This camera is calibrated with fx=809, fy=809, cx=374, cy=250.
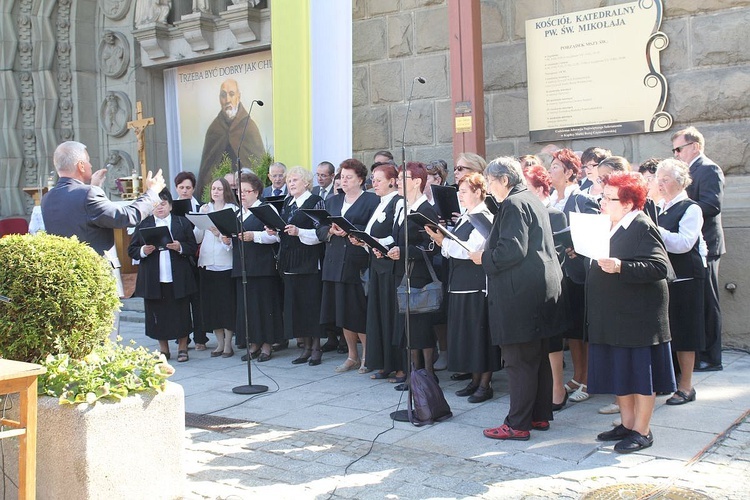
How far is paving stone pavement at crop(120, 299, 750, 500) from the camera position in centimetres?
442

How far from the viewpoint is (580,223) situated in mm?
4793

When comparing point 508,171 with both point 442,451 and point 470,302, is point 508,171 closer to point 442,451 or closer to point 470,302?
point 470,302

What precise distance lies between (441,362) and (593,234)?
325 cm

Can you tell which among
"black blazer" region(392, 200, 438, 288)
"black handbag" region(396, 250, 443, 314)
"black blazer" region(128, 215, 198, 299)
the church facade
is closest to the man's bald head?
the church facade

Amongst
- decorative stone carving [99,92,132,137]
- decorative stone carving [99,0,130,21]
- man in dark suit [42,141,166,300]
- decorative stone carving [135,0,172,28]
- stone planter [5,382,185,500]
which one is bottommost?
stone planter [5,382,185,500]

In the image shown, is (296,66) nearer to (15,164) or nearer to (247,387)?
(247,387)

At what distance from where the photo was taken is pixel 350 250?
25.1ft

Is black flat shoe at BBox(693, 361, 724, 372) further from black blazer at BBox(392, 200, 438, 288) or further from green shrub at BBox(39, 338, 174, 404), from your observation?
green shrub at BBox(39, 338, 174, 404)

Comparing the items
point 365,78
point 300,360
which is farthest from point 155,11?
point 300,360

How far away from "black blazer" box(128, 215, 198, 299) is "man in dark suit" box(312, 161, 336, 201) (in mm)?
1468

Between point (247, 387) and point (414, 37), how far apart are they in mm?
4921

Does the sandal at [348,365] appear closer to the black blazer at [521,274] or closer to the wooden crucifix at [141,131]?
the black blazer at [521,274]

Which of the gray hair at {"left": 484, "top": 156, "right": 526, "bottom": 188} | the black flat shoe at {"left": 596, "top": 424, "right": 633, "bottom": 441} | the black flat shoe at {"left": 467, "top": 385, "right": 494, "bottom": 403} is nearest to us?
the black flat shoe at {"left": 596, "top": 424, "right": 633, "bottom": 441}

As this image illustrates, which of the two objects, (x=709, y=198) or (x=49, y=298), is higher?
(x=709, y=198)
